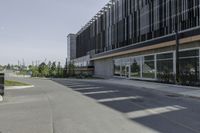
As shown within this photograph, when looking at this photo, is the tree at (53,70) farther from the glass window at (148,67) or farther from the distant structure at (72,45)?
the distant structure at (72,45)

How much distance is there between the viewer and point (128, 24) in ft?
144

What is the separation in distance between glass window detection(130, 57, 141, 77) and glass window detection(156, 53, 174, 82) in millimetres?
6155

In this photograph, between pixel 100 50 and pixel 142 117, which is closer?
pixel 142 117

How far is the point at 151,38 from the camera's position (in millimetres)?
35156

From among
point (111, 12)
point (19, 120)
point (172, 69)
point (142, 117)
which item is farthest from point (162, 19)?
point (19, 120)

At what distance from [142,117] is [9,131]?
497 centimetres

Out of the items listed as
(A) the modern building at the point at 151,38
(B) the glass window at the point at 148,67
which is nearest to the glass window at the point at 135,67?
(A) the modern building at the point at 151,38

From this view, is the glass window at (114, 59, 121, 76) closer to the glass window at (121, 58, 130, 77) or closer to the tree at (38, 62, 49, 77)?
the glass window at (121, 58, 130, 77)

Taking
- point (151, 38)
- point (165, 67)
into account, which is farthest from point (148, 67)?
point (165, 67)

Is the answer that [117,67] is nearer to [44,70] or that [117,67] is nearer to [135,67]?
[135,67]

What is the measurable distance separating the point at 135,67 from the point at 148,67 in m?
4.52

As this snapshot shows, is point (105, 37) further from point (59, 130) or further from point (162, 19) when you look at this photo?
point (59, 130)

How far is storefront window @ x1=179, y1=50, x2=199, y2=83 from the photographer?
24484mm

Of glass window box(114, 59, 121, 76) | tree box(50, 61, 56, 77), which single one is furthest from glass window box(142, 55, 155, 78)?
tree box(50, 61, 56, 77)
